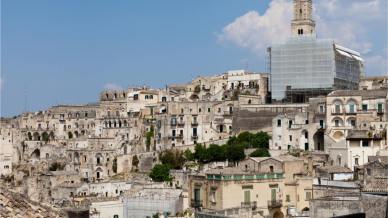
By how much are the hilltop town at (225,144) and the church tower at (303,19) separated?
116 mm

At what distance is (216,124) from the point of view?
49.8 m

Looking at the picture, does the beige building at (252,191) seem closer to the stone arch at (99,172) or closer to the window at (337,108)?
the window at (337,108)

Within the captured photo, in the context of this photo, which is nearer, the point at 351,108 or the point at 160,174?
the point at 160,174

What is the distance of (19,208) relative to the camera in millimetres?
7328

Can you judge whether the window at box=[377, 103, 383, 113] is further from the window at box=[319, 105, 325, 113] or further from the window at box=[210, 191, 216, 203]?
the window at box=[210, 191, 216, 203]

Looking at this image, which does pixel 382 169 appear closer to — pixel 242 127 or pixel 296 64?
pixel 242 127

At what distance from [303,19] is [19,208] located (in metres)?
51.2

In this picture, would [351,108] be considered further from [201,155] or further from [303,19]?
[303,19]

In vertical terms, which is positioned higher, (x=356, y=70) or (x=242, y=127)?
(x=356, y=70)

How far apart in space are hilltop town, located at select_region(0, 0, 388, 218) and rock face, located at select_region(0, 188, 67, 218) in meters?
13.5

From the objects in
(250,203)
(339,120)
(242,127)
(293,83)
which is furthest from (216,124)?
(250,203)

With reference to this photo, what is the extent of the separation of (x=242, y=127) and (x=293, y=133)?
5.68 m

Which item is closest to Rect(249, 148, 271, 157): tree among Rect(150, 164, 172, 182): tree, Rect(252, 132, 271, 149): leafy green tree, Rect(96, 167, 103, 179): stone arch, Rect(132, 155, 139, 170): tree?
Rect(252, 132, 271, 149): leafy green tree

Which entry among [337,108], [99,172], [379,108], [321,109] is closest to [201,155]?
[321,109]
